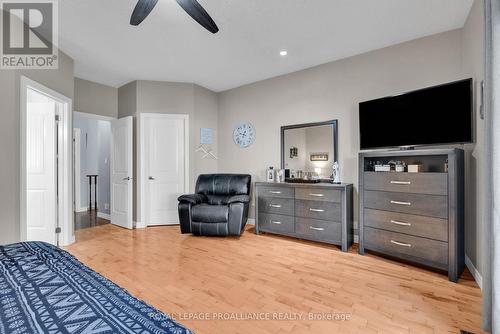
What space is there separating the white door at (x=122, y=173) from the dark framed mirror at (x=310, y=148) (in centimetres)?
273

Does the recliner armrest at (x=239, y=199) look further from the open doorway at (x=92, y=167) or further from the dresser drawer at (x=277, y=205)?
the open doorway at (x=92, y=167)

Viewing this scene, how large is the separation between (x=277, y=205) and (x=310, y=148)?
3.37ft

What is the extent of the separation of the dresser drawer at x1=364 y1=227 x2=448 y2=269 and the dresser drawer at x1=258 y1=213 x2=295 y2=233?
1.01 metres

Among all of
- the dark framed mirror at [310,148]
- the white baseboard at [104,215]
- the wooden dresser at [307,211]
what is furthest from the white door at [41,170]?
the dark framed mirror at [310,148]

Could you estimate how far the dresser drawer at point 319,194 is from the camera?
3.10 metres

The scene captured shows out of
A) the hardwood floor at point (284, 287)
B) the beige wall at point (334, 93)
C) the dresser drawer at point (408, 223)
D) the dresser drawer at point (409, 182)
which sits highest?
the beige wall at point (334, 93)

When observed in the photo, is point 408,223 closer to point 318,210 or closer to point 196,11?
point 318,210

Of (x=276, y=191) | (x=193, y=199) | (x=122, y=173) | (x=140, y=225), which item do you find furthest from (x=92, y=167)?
(x=276, y=191)

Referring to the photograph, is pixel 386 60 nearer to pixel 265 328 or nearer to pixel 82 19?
pixel 265 328

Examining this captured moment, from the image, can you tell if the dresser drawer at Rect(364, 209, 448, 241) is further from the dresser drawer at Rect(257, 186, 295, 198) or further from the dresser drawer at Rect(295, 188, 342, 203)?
the dresser drawer at Rect(257, 186, 295, 198)

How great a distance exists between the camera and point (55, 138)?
127 inches

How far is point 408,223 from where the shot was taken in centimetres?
251

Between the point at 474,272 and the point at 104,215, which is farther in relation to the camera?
the point at 104,215

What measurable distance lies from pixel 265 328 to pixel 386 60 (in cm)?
332
